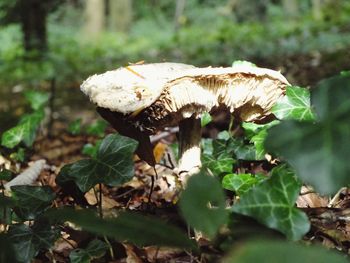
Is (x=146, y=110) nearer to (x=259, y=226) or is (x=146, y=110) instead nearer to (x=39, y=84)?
(x=259, y=226)

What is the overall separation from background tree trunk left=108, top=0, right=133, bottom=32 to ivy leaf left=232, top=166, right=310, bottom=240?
19.4m

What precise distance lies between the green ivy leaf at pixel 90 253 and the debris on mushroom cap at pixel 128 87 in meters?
0.46

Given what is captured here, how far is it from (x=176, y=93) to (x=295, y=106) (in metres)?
0.46

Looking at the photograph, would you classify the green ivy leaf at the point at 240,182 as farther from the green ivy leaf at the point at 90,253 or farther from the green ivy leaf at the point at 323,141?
the green ivy leaf at the point at 323,141

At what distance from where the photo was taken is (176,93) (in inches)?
64.8

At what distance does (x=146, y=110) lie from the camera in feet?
5.53

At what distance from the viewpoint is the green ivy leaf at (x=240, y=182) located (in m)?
1.76

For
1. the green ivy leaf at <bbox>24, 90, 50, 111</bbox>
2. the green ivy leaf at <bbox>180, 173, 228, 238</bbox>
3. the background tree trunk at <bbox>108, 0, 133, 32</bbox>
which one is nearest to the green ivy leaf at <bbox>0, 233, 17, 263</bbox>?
the green ivy leaf at <bbox>180, 173, 228, 238</bbox>

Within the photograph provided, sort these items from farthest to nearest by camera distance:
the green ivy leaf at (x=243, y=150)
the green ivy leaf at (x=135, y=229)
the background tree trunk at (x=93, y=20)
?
the background tree trunk at (x=93, y=20), the green ivy leaf at (x=243, y=150), the green ivy leaf at (x=135, y=229)

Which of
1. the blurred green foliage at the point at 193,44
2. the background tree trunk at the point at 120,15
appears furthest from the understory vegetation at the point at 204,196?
the background tree trunk at the point at 120,15

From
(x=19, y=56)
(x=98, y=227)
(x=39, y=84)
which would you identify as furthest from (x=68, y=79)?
(x=98, y=227)

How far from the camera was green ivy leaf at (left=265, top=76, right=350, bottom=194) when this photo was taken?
3.14 ft

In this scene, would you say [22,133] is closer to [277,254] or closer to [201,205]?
[201,205]

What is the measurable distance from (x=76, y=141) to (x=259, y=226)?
9.41 ft
